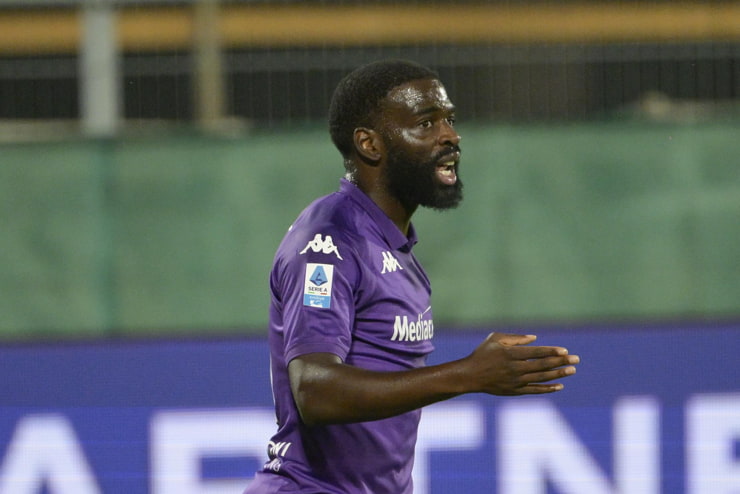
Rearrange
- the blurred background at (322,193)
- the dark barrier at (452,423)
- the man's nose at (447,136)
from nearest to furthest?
1. the man's nose at (447,136)
2. the dark barrier at (452,423)
3. the blurred background at (322,193)

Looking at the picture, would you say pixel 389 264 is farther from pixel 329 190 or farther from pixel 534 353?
pixel 329 190

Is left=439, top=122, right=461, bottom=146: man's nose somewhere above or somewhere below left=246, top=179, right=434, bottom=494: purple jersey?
above

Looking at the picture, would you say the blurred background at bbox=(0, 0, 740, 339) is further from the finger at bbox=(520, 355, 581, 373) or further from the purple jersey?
the finger at bbox=(520, 355, 581, 373)

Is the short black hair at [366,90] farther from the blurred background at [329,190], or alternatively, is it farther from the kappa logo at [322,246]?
the blurred background at [329,190]

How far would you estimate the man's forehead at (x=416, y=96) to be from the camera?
123 inches

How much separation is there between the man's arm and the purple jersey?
0.33 feet

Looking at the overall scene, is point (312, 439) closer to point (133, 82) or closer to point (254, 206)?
point (254, 206)

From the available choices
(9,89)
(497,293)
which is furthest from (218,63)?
(497,293)

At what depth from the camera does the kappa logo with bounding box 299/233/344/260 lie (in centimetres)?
286

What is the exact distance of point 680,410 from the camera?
566 centimetres

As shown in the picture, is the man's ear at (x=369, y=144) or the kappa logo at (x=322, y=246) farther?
the man's ear at (x=369, y=144)

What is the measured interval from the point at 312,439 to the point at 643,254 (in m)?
3.80

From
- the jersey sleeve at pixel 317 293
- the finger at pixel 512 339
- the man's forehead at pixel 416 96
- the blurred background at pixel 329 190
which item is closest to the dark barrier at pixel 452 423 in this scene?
the blurred background at pixel 329 190

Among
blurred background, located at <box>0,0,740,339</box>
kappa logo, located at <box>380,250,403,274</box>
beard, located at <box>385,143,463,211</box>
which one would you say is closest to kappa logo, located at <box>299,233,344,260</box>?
kappa logo, located at <box>380,250,403,274</box>
